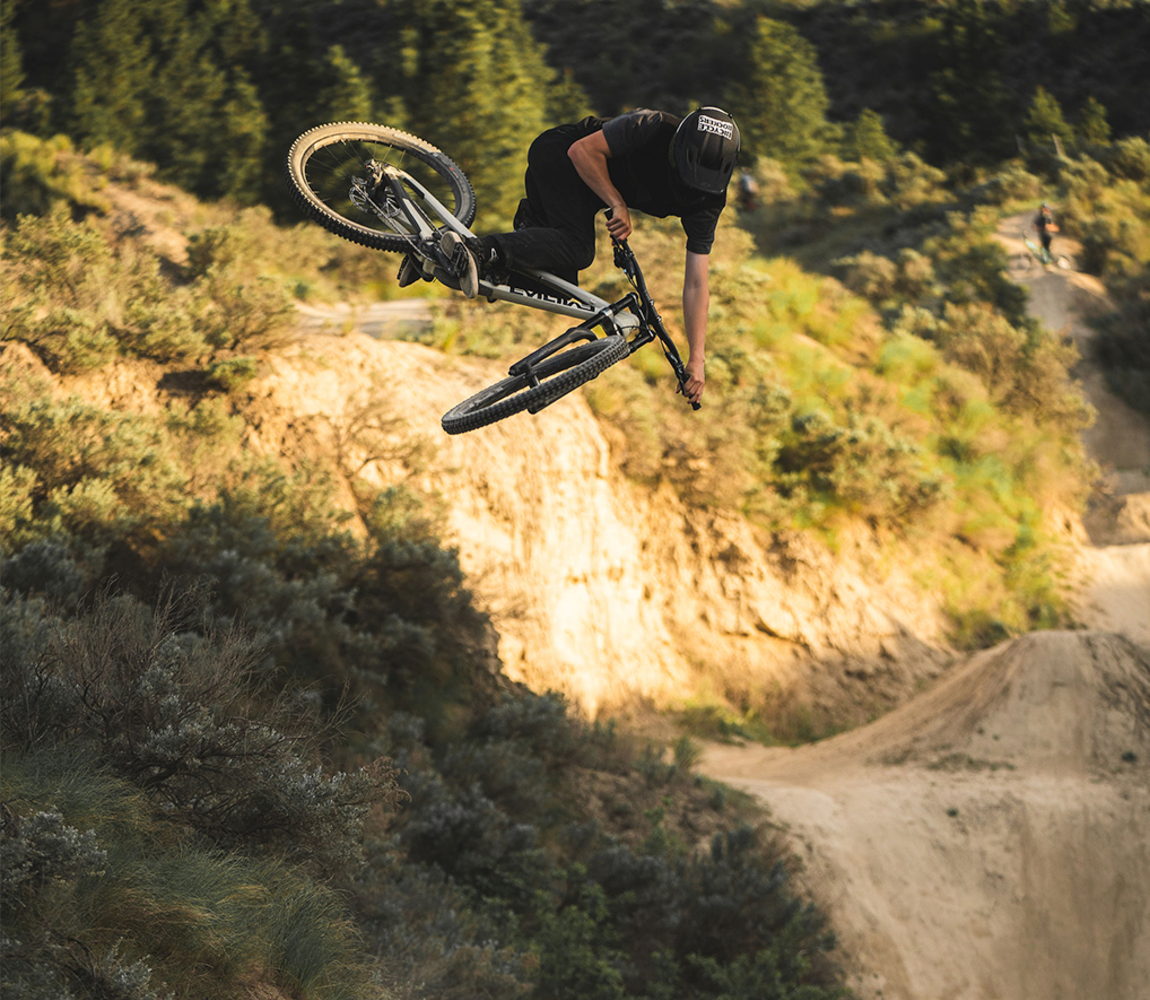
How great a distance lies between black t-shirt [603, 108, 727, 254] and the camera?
6.11m

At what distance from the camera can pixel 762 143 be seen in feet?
169

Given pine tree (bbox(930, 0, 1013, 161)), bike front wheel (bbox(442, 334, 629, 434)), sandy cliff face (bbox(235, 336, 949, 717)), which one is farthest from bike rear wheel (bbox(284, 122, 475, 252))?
pine tree (bbox(930, 0, 1013, 161))

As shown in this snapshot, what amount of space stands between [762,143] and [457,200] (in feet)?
158

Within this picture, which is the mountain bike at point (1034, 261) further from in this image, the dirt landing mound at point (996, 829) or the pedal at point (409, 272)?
the pedal at point (409, 272)

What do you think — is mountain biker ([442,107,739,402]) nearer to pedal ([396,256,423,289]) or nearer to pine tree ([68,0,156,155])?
pedal ([396,256,423,289])

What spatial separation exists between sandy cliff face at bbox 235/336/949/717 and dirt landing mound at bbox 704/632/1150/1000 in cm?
282

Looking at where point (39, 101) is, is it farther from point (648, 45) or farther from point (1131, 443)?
point (648, 45)

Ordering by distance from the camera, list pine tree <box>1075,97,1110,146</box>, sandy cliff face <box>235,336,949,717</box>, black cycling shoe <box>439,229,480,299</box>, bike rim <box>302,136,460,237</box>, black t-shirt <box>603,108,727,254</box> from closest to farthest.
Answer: black cycling shoe <box>439,229,480,299</box>, black t-shirt <box>603,108,727,254</box>, bike rim <box>302,136,460,237</box>, sandy cliff face <box>235,336,949,717</box>, pine tree <box>1075,97,1110,146</box>

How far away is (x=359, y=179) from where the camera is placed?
701 cm

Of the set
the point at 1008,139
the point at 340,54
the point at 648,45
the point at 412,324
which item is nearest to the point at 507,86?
the point at 340,54

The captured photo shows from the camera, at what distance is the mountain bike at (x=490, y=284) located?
6191 mm

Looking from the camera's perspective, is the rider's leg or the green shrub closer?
the rider's leg

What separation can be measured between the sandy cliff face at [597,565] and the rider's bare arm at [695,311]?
7.80 metres

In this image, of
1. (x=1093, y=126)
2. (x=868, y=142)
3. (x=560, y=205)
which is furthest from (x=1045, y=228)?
(x=560, y=205)
